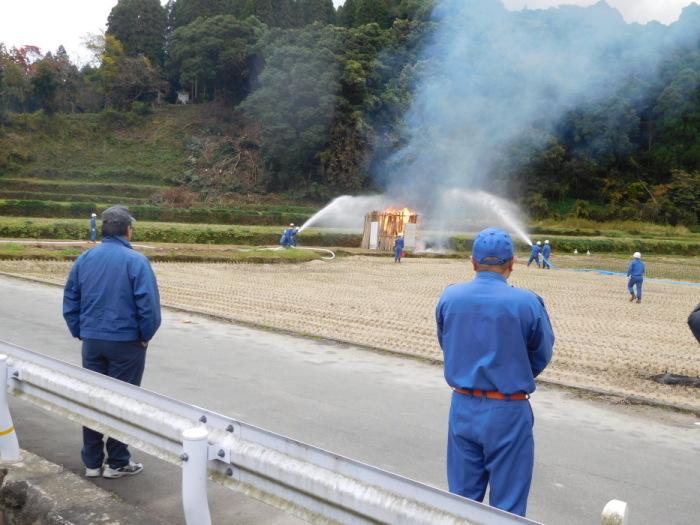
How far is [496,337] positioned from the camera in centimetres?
334

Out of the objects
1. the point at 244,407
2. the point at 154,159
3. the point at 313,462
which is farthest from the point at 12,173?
the point at 313,462

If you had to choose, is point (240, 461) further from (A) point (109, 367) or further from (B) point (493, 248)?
(A) point (109, 367)

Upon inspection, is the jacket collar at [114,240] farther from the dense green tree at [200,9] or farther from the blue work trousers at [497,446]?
the dense green tree at [200,9]

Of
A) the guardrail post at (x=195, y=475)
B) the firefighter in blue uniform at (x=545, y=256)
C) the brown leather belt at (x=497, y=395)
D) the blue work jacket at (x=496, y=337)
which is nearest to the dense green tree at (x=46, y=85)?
the firefighter in blue uniform at (x=545, y=256)

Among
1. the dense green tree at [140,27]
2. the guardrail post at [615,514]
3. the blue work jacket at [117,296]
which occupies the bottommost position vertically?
the guardrail post at [615,514]

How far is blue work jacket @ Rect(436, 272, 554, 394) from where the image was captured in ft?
10.9

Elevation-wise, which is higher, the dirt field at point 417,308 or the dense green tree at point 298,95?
the dense green tree at point 298,95

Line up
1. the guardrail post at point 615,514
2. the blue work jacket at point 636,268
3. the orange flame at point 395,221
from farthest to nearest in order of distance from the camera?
the orange flame at point 395,221 < the blue work jacket at point 636,268 < the guardrail post at point 615,514

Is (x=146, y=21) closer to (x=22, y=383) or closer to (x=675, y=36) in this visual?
(x=675, y=36)

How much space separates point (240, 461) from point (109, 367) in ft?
5.83

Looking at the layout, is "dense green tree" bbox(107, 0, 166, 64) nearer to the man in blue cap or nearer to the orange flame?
the orange flame

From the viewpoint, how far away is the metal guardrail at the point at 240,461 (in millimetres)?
2703

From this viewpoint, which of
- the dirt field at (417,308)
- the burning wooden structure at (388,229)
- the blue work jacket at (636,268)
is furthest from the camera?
the burning wooden structure at (388,229)

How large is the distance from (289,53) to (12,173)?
22.6 m
